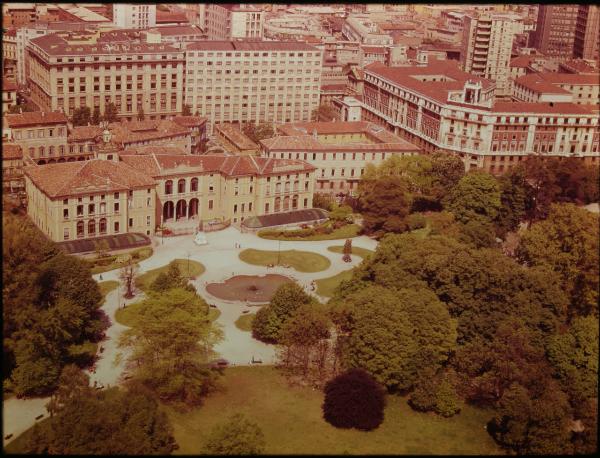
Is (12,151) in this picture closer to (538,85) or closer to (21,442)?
(21,442)

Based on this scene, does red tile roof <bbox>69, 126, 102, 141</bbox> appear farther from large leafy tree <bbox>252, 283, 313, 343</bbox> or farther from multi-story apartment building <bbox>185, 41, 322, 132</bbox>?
large leafy tree <bbox>252, 283, 313, 343</bbox>

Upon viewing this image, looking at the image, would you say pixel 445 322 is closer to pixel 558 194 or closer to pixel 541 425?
pixel 541 425

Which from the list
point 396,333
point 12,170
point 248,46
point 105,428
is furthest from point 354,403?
point 248,46

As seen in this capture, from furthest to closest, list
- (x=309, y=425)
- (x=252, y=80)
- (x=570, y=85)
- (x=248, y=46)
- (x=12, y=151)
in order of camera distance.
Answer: (x=570, y=85)
(x=252, y=80)
(x=248, y=46)
(x=12, y=151)
(x=309, y=425)

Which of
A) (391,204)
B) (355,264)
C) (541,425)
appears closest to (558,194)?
(391,204)

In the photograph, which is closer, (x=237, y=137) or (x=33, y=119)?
(x=33, y=119)

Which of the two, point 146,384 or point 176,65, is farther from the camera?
point 176,65
